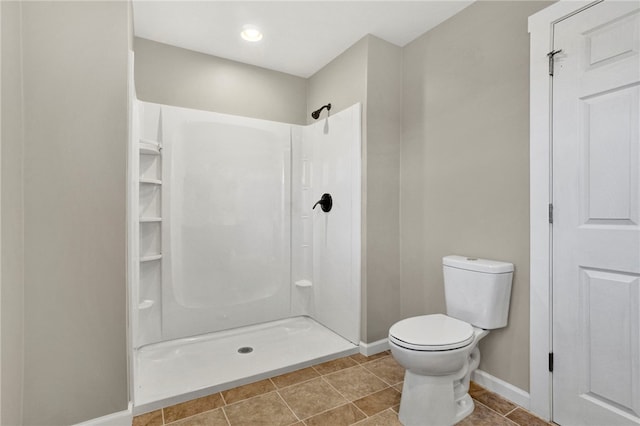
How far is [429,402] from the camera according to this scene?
1560mm

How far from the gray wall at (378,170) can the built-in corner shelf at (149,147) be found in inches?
56.8

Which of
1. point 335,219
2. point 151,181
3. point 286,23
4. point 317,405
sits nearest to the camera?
point 317,405

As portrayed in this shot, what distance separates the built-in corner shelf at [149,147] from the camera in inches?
90.4

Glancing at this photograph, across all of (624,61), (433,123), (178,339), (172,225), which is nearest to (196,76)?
(172,225)

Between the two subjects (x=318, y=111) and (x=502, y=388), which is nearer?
(x=502, y=388)

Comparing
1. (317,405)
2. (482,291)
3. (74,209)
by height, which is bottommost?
(317,405)

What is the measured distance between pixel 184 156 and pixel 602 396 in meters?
2.80

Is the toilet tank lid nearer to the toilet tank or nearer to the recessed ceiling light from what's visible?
the toilet tank

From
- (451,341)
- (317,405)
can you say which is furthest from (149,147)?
(451,341)

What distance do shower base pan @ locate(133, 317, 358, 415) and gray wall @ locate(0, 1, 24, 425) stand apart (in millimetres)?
600

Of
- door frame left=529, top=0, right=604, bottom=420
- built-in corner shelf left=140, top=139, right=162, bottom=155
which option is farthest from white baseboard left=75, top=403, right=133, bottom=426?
door frame left=529, top=0, right=604, bottom=420

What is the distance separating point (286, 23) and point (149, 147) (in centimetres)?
128

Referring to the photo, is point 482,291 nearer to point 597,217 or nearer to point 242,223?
point 597,217

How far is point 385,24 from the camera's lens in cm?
224
